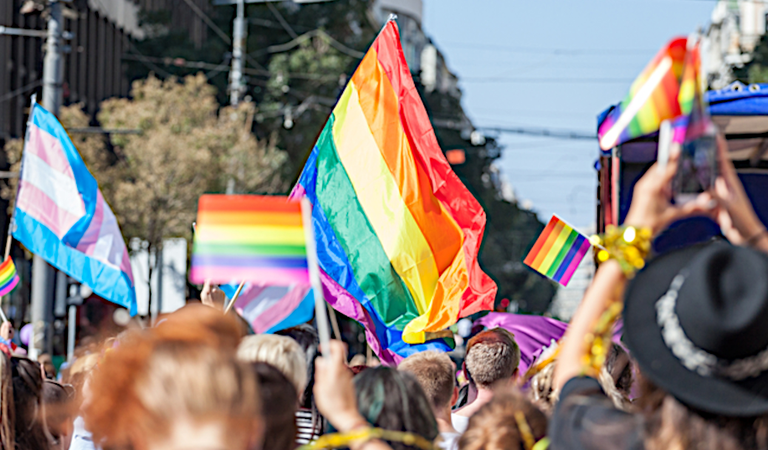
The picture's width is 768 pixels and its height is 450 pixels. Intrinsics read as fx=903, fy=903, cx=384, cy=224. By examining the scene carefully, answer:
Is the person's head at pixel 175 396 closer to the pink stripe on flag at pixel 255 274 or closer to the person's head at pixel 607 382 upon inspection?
the pink stripe on flag at pixel 255 274

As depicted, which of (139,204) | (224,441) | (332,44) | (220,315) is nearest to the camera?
(224,441)

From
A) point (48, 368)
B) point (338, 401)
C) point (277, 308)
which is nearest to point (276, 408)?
point (338, 401)

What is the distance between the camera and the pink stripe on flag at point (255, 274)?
2896mm

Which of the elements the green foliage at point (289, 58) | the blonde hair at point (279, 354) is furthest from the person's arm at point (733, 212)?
the green foliage at point (289, 58)

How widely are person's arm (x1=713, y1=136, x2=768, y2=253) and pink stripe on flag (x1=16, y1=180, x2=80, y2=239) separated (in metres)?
6.40

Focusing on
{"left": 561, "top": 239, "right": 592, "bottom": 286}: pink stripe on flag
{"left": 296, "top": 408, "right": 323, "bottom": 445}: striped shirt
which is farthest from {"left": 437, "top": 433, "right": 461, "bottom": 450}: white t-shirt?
{"left": 561, "top": 239, "right": 592, "bottom": 286}: pink stripe on flag

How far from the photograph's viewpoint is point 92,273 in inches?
285

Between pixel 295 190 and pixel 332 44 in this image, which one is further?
pixel 332 44

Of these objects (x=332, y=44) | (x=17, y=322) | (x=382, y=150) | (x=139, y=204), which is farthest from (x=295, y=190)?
(x=332, y=44)

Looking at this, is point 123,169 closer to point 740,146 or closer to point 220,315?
point 740,146

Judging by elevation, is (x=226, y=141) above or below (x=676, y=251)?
below

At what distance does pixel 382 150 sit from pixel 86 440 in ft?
9.44

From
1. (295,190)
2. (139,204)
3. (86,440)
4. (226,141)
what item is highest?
(295,190)

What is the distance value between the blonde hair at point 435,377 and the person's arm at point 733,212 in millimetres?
2228
